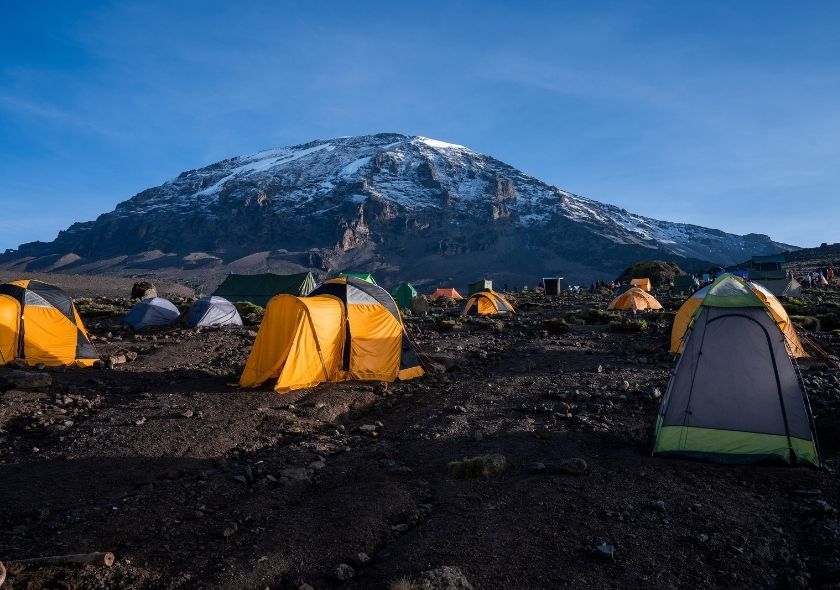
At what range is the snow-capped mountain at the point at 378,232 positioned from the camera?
13050 cm

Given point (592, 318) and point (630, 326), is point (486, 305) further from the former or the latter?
point (630, 326)

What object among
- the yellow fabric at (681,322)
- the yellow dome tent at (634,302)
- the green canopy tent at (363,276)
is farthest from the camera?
the yellow dome tent at (634,302)

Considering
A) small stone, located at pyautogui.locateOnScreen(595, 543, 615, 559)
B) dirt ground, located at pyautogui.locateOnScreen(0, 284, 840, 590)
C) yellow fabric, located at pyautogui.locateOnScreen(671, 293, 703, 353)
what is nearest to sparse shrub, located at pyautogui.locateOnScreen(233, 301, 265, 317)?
dirt ground, located at pyautogui.locateOnScreen(0, 284, 840, 590)

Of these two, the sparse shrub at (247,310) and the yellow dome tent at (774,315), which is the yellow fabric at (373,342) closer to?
the yellow dome tent at (774,315)

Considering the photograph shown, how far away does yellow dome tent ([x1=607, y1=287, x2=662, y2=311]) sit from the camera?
92.5ft

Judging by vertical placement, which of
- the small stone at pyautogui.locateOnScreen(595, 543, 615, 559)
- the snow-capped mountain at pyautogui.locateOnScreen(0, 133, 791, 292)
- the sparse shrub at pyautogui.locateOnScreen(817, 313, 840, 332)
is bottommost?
the small stone at pyautogui.locateOnScreen(595, 543, 615, 559)

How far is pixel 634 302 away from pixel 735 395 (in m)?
22.2

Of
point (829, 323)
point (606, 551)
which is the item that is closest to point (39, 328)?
point (606, 551)

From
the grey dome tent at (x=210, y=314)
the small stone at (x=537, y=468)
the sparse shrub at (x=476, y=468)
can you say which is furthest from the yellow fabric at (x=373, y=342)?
the grey dome tent at (x=210, y=314)

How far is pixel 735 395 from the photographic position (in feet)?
23.7

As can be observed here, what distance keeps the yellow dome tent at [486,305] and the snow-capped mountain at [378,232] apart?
8605 cm

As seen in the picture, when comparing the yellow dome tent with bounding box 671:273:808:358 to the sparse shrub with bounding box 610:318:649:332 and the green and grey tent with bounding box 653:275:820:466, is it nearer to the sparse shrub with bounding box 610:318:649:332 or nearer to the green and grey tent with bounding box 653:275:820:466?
the green and grey tent with bounding box 653:275:820:466

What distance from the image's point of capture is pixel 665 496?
5.86 m

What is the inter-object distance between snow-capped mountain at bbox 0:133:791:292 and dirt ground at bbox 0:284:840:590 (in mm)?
104821
